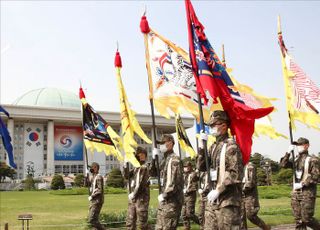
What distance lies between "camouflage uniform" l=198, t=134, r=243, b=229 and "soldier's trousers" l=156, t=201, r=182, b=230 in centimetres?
160

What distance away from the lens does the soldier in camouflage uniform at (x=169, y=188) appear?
23.4 ft

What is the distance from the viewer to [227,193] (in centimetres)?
542

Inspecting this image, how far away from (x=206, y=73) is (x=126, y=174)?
178 inches

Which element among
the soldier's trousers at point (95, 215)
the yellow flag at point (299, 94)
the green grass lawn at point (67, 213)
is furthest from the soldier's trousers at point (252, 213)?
the soldier's trousers at point (95, 215)

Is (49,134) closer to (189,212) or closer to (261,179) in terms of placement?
(261,179)

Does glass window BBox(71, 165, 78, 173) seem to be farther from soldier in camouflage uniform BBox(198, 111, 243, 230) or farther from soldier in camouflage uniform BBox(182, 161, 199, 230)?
soldier in camouflage uniform BBox(198, 111, 243, 230)

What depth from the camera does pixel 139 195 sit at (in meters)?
9.38

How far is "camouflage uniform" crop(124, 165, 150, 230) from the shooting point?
9.27 meters

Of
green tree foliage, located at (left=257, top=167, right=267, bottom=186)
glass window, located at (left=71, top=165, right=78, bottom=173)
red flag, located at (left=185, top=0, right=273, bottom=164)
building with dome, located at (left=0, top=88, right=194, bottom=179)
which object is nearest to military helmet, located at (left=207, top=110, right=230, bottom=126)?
red flag, located at (left=185, top=0, right=273, bottom=164)

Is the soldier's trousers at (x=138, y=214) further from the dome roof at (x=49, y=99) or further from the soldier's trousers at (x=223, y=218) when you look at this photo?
the dome roof at (x=49, y=99)

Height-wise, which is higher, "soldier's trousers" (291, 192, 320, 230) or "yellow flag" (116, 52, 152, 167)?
"yellow flag" (116, 52, 152, 167)

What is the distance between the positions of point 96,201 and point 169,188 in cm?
362

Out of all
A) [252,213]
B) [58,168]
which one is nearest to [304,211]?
[252,213]

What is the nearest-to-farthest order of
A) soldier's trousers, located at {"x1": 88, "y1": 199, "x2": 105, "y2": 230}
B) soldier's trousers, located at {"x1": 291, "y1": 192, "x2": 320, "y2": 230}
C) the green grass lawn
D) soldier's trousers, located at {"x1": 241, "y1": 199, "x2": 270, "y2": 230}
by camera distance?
soldier's trousers, located at {"x1": 291, "y1": 192, "x2": 320, "y2": 230}
soldier's trousers, located at {"x1": 241, "y1": 199, "x2": 270, "y2": 230}
soldier's trousers, located at {"x1": 88, "y1": 199, "x2": 105, "y2": 230}
the green grass lawn
